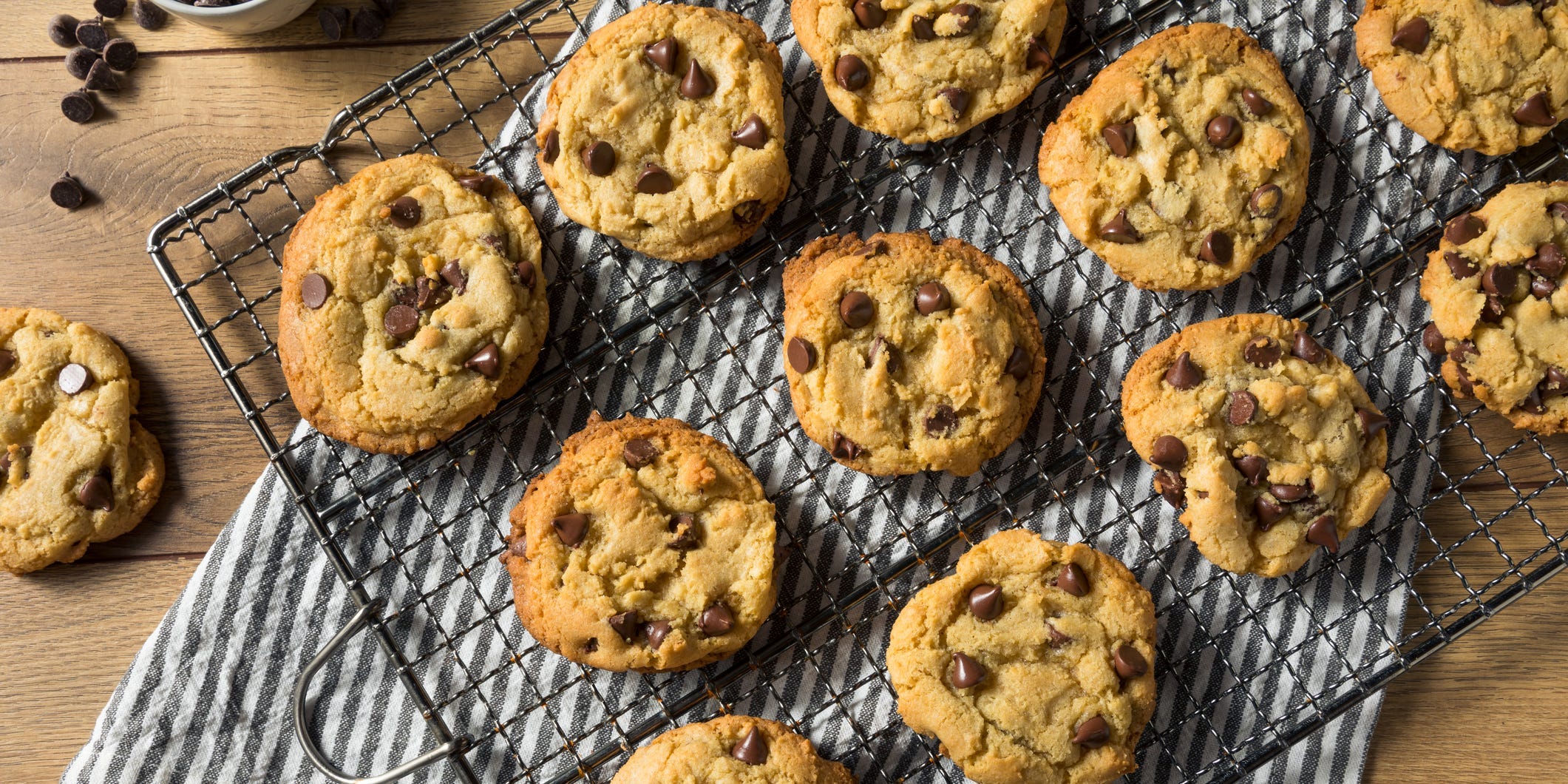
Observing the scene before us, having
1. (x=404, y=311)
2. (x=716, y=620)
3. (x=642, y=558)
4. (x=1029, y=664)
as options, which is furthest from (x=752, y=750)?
(x=404, y=311)

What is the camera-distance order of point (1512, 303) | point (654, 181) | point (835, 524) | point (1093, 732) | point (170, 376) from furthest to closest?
1. point (170, 376)
2. point (835, 524)
3. point (1512, 303)
4. point (654, 181)
5. point (1093, 732)

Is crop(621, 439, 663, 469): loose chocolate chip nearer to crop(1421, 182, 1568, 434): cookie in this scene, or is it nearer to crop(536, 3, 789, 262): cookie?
crop(536, 3, 789, 262): cookie

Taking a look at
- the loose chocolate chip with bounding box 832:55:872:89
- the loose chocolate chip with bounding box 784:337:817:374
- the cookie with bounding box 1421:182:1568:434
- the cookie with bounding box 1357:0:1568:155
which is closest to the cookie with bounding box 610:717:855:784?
the loose chocolate chip with bounding box 784:337:817:374

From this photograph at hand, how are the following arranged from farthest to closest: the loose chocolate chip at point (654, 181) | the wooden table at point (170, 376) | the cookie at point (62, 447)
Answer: the wooden table at point (170, 376) → the cookie at point (62, 447) → the loose chocolate chip at point (654, 181)

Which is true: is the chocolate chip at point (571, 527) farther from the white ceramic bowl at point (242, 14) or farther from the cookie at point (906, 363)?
the white ceramic bowl at point (242, 14)

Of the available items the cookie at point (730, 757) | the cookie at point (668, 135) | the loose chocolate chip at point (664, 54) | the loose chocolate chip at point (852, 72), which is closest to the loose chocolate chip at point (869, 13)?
the loose chocolate chip at point (852, 72)

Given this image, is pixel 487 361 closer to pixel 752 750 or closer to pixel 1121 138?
pixel 752 750
